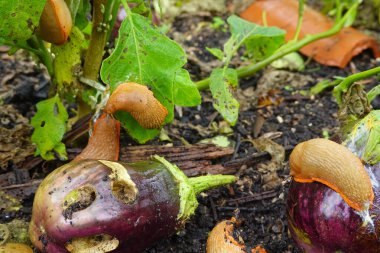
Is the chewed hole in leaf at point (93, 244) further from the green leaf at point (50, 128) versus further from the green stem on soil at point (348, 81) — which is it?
the green stem on soil at point (348, 81)

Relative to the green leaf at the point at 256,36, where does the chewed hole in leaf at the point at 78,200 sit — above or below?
below

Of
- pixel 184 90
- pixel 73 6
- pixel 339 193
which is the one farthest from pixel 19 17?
pixel 339 193

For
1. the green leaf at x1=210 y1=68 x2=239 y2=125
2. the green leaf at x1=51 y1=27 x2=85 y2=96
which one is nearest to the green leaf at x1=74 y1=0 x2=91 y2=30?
the green leaf at x1=51 y1=27 x2=85 y2=96

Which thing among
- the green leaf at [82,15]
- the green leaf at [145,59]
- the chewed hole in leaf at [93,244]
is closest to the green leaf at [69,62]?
the green leaf at [82,15]

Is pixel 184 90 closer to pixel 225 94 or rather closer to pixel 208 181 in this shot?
pixel 225 94

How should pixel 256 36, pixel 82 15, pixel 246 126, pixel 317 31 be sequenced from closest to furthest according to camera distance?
pixel 82 15 < pixel 256 36 < pixel 246 126 < pixel 317 31

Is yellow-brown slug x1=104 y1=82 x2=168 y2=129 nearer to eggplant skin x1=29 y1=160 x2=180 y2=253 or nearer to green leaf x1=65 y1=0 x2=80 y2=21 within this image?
eggplant skin x1=29 y1=160 x2=180 y2=253
